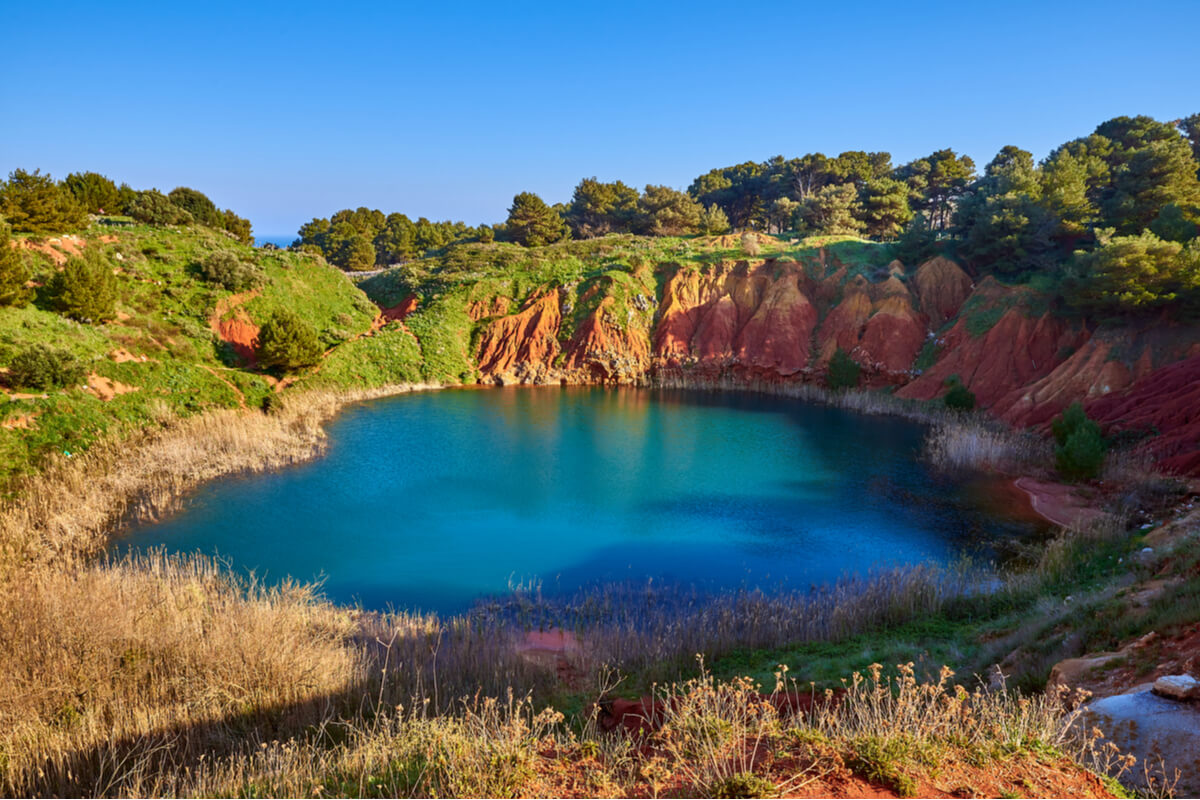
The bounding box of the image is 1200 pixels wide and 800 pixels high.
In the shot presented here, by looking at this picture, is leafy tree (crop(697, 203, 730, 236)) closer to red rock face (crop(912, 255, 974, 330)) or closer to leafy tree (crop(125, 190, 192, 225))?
red rock face (crop(912, 255, 974, 330))

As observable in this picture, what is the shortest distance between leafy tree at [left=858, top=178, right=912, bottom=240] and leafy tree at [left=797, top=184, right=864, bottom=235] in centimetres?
124

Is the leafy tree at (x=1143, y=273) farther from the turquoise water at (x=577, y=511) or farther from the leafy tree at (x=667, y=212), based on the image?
the leafy tree at (x=667, y=212)

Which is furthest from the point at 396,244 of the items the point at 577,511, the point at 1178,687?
the point at 1178,687

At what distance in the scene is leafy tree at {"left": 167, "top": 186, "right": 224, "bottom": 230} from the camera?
4741cm

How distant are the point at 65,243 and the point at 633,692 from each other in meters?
38.3

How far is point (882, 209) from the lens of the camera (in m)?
56.2

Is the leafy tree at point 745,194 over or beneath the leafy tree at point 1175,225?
over

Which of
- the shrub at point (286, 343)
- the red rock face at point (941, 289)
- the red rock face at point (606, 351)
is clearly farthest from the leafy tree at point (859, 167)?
the shrub at point (286, 343)

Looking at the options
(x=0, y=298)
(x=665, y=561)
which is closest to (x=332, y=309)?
(x=0, y=298)

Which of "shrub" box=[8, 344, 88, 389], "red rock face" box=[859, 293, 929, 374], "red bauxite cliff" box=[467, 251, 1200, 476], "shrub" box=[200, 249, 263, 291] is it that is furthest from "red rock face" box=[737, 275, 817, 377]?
"shrub" box=[8, 344, 88, 389]

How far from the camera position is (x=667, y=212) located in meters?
63.6

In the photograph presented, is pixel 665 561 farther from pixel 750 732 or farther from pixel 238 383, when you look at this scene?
pixel 238 383

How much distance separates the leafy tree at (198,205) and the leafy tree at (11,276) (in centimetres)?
2278

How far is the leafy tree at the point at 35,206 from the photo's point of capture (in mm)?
31438
